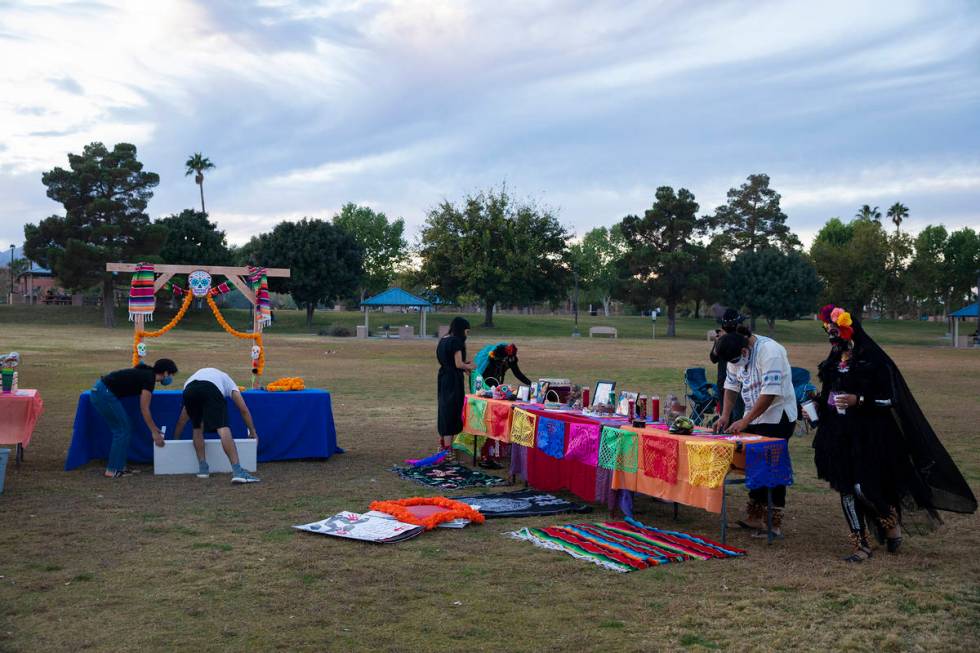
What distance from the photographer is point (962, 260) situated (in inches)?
3292

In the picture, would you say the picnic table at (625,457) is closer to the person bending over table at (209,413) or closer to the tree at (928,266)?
the person bending over table at (209,413)

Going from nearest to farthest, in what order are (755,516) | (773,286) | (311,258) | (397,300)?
(755,516), (397,300), (311,258), (773,286)

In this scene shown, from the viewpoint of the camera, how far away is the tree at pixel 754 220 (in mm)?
88312

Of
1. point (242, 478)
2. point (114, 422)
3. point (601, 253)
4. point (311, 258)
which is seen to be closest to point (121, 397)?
point (114, 422)

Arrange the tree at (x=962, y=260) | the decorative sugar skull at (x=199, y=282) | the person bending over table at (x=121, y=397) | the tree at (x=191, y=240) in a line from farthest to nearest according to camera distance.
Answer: the tree at (x=962, y=260) → the tree at (x=191, y=240) → the decorative sugar skull at (x=199, y=282) → the person bending over table at (x=121, y=397)

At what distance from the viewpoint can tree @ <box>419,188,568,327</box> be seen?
64500mm

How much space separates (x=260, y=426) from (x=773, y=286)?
64.3m

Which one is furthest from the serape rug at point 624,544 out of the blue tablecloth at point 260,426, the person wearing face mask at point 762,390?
the blue tablecloth at point 260,426

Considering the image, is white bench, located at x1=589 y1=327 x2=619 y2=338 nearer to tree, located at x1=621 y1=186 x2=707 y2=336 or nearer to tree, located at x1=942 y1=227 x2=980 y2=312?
tree, located at x1=621 y1=186 x2=707 y2=336

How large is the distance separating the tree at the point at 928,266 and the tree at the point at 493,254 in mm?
33186

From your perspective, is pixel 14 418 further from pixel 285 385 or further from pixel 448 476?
pixel 448 476

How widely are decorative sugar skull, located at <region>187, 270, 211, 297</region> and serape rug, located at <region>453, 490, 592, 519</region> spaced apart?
21.9ft

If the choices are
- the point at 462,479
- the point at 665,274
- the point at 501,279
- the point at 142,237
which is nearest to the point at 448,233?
the point at 501,279

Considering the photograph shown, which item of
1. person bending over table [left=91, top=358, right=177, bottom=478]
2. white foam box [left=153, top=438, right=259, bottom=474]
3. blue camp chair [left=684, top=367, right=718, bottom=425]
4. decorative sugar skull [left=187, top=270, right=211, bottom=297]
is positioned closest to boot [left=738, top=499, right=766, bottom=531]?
blue camp chair [left=684, top=367, right=718, bottom=425]
